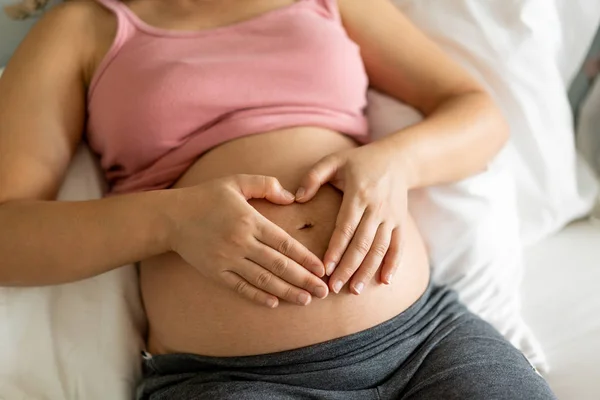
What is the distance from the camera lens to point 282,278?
75 centimetres

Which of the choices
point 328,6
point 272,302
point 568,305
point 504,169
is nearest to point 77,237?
point 272,302

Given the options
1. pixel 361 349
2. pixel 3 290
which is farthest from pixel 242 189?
pixel 3 290

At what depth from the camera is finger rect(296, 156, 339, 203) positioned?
0.79 m

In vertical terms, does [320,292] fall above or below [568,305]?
above

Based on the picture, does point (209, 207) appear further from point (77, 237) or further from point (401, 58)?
point (401, 58)

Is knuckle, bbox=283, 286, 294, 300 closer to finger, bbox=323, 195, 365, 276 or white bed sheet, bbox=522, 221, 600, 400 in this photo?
finger, bbox=323, 195, 365, 276

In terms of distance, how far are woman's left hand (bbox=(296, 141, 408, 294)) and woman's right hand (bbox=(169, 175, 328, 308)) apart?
0.03 metres

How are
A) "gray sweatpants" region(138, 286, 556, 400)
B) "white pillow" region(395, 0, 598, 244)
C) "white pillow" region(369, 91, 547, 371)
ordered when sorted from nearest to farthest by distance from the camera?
1. "gray sweatpants" region(138, 286, 556, 400)
2. "white pillow" region(369, 91, 547, 371)
3. "white pillow" region(395, 0, 598, 244)

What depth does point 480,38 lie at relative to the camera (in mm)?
1057

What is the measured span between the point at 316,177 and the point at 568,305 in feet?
1.73

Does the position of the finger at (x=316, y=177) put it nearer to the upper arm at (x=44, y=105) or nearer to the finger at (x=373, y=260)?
the finger at (x=373, y=260)

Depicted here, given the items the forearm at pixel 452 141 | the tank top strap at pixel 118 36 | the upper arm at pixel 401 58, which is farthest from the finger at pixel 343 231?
the tank top strap at pixel 118 36

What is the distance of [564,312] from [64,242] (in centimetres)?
77

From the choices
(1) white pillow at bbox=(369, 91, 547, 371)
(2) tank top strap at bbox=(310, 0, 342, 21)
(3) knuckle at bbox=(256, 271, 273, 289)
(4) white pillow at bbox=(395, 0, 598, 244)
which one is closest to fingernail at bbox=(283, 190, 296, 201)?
(3) knuckle at bbox=(256, 271, 273, 289)
